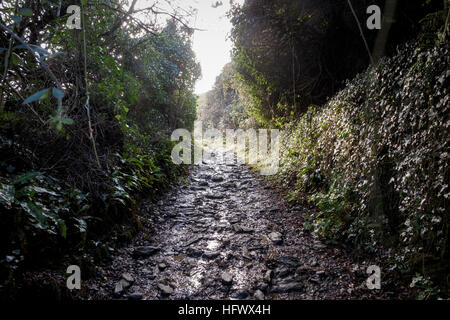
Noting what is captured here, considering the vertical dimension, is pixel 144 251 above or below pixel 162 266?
above

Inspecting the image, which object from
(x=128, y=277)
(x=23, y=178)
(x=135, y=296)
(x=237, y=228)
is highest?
(x=23, y=178)

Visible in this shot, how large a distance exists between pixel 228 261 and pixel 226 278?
438 millimetres

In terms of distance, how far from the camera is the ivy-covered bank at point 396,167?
8.45ft

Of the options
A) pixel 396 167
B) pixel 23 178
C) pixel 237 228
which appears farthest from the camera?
pixel 237 228

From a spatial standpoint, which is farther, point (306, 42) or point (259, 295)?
point (306, 42)

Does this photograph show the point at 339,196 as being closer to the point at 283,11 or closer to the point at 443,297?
the point at 443,297

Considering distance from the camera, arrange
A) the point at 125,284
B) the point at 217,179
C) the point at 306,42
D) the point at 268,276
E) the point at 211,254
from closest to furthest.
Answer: the point at 125,284 → the point at 268,276 → the point at 211,254 → the point at 306,42 → the point at 217,179

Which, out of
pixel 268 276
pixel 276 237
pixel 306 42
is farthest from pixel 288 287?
pixel 306 42

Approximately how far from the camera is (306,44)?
6465mm

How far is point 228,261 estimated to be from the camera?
138 inches

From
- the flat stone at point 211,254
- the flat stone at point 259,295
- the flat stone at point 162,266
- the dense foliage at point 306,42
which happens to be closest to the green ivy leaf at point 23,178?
the flat stone at point 162,266

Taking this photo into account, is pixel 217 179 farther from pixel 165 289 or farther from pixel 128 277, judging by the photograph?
pixel 165 289

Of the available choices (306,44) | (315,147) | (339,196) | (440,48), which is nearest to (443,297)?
(339,196)

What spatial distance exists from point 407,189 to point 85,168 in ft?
16.2
